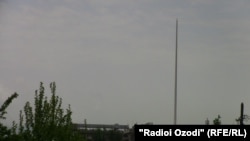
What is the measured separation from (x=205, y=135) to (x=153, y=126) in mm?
1255

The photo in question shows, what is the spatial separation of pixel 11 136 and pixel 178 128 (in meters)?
4.70

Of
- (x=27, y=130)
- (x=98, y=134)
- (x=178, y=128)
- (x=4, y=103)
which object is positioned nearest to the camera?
(x=178, y=128)

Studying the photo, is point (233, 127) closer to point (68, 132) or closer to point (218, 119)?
point (68, 132)

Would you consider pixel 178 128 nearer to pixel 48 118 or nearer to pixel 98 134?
pixel 48 118

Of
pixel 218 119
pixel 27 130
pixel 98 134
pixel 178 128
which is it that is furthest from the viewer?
pixel 98 134

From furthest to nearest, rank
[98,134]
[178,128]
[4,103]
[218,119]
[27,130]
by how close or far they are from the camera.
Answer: [98,134] → [218,119] → [27,130] → [4,103] → [178,128]

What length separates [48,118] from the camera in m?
23.5

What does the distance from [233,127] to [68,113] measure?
10.9 m

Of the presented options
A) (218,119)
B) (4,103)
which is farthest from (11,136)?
(218,119)

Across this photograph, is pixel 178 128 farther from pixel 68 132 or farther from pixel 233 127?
pixel 68 132

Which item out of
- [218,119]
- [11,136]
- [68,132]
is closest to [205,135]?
[11,136]

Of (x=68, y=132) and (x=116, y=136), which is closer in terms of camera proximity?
(x=68, y=132)

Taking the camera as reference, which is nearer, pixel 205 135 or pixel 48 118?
pixel 205 135

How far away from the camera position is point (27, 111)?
23844mm
